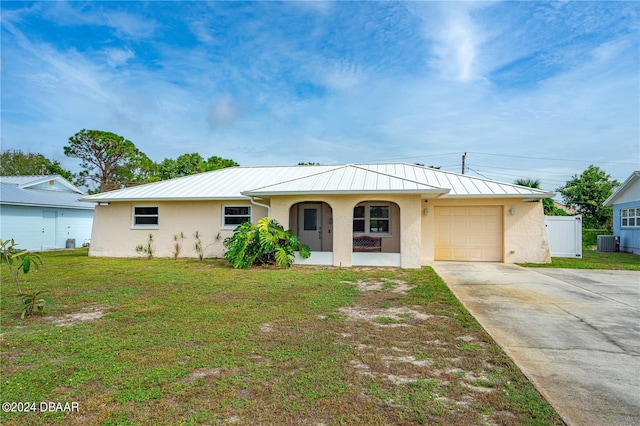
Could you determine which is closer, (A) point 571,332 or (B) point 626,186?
(A) point 571,332

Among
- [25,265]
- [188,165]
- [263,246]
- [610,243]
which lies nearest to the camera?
[25,265]

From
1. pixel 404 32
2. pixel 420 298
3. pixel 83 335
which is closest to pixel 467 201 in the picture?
pixel 404 32

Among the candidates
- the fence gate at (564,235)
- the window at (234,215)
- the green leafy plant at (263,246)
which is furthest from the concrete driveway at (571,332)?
the window at (234,215)

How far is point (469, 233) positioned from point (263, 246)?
8.17 meters

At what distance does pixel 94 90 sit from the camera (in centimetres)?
1625

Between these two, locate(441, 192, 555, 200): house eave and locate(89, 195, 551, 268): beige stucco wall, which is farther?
locate(441, 192, 555, 200): house eave

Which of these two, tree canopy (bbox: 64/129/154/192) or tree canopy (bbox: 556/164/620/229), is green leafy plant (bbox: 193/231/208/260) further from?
tree canopy (bbox: 556/164/620/229)

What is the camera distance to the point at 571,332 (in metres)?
5.15

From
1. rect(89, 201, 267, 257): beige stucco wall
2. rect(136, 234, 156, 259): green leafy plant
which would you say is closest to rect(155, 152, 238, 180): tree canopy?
rect(89, 201, 267, 257): beige stucco wall

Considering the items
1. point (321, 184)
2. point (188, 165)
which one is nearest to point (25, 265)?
point (321, 184)

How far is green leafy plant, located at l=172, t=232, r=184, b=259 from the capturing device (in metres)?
14.6

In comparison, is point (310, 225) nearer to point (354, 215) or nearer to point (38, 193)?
point (354, 215)

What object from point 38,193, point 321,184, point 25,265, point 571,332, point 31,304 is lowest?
point 571,332

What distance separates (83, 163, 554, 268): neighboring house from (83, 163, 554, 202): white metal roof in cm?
4
